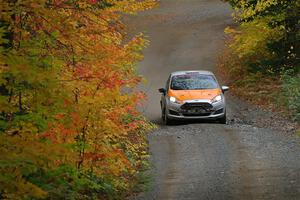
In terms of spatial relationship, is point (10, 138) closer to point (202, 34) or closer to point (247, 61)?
point (247, 61)

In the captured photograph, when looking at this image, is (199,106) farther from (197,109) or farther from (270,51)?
(270,51)

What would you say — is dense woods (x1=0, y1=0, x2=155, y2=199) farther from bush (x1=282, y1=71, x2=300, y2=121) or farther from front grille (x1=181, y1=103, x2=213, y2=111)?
bush (x1=282, y1=71, x2=300, y2=121)

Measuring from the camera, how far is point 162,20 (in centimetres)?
5056

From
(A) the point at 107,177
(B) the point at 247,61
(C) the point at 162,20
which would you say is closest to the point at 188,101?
(A) the point at 107,177

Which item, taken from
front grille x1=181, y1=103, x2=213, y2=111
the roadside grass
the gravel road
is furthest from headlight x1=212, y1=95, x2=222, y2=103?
the roadside grass

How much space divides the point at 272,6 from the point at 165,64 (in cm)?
1362

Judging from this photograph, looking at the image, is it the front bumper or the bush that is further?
the bush

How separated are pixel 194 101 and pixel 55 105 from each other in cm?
1199

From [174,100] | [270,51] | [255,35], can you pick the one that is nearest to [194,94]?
[174,100]

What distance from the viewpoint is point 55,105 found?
855 cm

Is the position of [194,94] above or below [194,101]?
above

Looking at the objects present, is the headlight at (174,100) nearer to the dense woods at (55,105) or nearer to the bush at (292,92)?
the bush at (292,92)

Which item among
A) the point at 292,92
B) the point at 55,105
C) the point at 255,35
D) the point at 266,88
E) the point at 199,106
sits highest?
the point at 55,105

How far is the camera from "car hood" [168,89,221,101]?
66.9 feet
